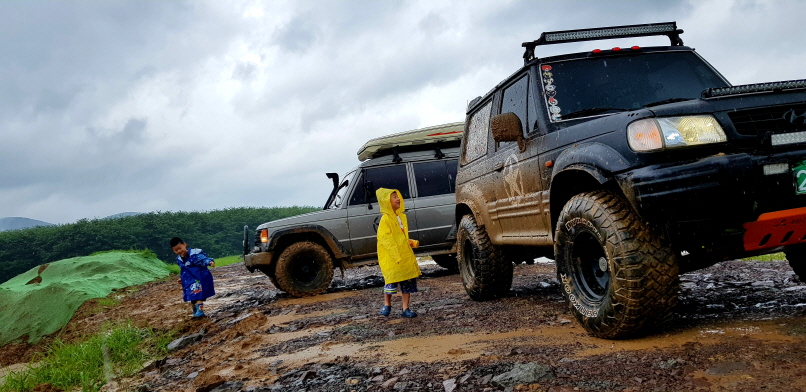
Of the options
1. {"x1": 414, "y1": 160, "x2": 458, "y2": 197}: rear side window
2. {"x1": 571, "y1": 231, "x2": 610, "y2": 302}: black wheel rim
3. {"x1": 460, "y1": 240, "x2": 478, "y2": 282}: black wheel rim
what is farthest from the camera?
{"x1": 414, "y1": 160, "x2": 458, "y2": 197}: rear side window

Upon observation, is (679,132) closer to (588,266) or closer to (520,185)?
(588,266)

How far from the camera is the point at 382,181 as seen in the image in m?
9.30

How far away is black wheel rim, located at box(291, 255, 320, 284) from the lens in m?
8.88

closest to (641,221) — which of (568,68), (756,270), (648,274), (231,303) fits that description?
(648,274)

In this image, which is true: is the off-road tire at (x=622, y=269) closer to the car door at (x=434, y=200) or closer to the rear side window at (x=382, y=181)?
the car door at (x=434, y=200)

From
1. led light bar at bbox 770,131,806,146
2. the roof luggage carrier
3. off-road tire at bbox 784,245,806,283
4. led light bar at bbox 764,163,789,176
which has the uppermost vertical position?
the roof luggage carrier

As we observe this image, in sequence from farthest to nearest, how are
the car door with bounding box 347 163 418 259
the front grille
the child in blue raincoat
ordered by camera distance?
1. the car door with bounding box 347 163 418 259
2. the child in blue raincoat
3. the front grille

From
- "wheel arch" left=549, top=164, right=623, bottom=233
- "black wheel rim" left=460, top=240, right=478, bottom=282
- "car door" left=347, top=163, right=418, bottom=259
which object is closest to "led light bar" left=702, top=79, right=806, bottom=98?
"wheel arch" left=549, top=164, right=623, bottom=233

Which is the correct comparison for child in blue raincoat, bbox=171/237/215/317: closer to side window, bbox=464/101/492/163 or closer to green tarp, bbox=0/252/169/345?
side window, bbox=464/101/492/163

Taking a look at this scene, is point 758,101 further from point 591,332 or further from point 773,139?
point 591,332

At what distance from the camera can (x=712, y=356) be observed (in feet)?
9.35

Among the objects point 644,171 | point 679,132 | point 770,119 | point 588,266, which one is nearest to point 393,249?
point 588,266

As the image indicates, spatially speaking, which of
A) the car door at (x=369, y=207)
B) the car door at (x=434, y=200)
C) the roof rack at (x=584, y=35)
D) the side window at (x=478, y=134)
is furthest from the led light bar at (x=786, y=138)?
the car door at (x=369, y=207)

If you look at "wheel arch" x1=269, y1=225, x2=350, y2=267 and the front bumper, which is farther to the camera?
"wheel arch" x1=269, y1=225, x2=350, y2=267
